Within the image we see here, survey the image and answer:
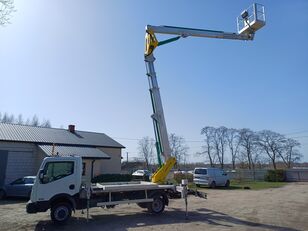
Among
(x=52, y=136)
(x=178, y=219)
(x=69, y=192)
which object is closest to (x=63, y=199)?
(x=69, y=192)

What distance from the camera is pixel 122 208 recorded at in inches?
615

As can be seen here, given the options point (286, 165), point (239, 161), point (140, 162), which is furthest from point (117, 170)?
point (286, 165)

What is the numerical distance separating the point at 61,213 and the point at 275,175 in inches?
1496

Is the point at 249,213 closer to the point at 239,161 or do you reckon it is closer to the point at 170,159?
the point at 170,159

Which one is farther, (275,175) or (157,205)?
(275,175)

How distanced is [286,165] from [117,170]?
52403 mm

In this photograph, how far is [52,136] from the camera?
30078 millimetres

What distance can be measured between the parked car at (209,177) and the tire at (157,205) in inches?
623

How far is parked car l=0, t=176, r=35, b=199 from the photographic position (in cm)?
1897

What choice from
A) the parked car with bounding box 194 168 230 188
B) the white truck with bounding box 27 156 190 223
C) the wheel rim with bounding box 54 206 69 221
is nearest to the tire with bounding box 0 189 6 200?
the white truck with bounding box 27 156 190 223

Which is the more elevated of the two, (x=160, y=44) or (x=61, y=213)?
(x=160, y=44)

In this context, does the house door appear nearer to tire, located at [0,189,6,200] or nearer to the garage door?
the garage door

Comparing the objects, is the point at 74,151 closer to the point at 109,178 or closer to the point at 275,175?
the point at 109,178

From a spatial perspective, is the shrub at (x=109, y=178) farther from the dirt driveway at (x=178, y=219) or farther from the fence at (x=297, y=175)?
the fence at (x=297, y=175)
